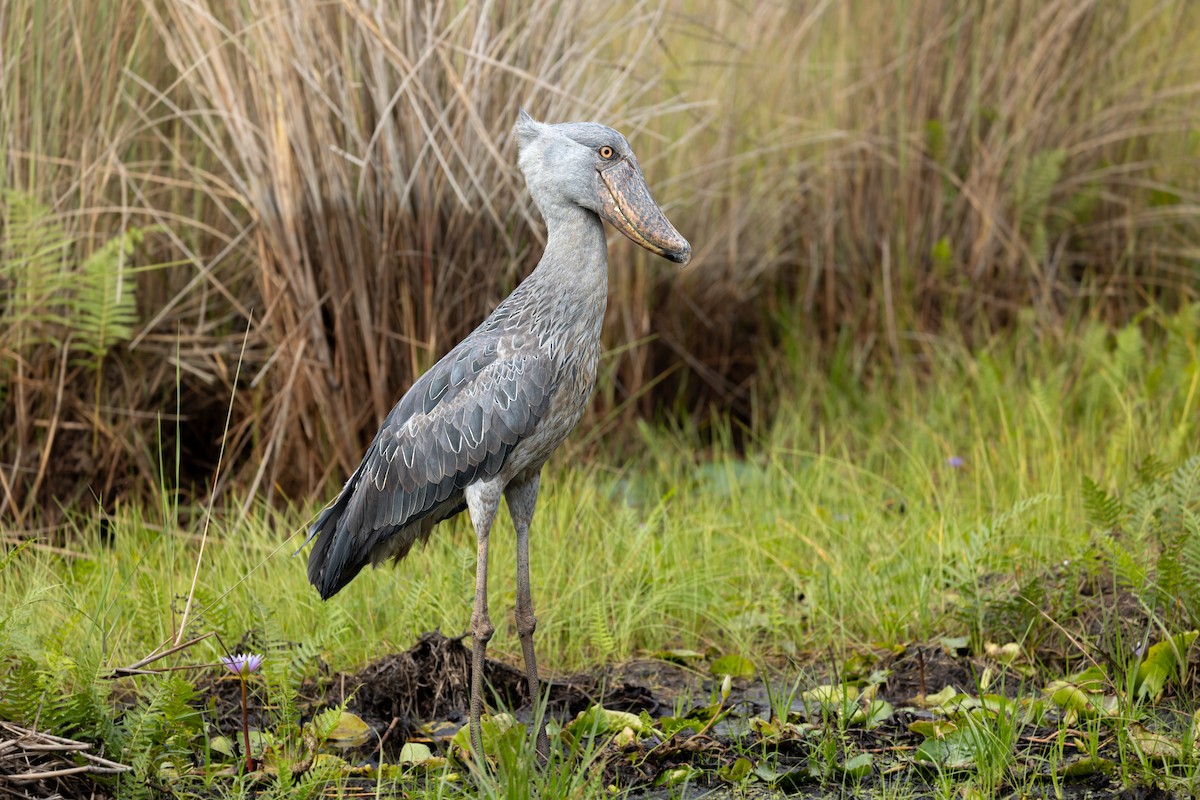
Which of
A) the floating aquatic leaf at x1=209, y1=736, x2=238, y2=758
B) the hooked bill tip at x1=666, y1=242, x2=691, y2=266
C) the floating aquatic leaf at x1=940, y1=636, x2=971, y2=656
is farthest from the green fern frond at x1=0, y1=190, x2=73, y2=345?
the floating aquatic leaf at x1=940, y1=636, x2=971, y2=656

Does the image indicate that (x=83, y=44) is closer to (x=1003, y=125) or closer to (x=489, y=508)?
(x=489, y=508)

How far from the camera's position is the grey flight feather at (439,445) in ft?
11.3

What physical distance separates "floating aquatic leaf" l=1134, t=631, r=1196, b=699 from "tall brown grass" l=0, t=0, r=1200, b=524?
2.49m

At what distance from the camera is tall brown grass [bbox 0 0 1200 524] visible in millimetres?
4895

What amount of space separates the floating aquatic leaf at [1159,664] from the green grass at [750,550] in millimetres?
182

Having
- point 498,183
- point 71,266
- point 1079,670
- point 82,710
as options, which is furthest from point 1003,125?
point 82,710

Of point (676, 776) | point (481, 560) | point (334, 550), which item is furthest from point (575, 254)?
point (676, 776)

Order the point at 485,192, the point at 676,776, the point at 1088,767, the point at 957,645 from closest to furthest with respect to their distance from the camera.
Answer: the point at 1088,767 < the point at 676,776 < the point at 957,645 < the point at 485,192

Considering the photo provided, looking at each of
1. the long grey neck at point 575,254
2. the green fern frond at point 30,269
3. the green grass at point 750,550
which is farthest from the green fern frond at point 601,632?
the green fern frond at point 30,269

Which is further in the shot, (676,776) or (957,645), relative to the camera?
(957,645)

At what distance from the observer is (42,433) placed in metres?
5.08

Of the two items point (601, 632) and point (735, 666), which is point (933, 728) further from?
point (601, 632)

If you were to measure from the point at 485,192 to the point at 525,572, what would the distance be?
1.83m

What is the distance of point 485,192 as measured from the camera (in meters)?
4.94
